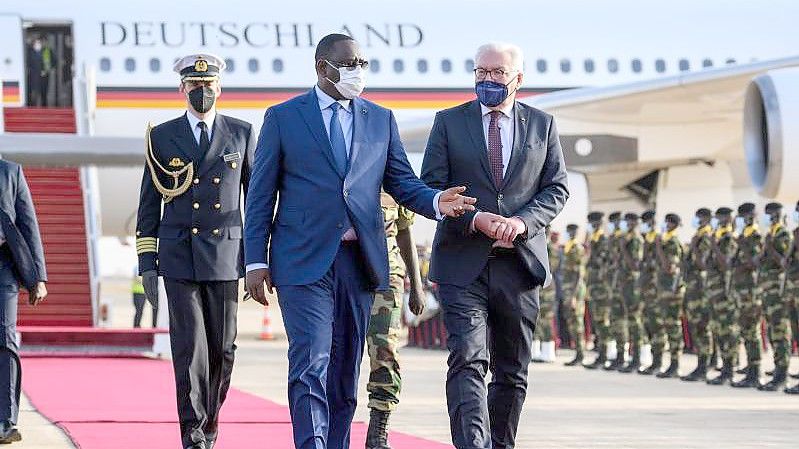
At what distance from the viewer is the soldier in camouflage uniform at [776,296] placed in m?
10.8

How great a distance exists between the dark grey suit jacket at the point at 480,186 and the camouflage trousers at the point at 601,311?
756 cm

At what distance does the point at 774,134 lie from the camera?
12836 mm

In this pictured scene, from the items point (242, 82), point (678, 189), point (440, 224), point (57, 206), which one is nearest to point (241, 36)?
point (242, 82)

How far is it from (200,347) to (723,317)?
6251 millimetres

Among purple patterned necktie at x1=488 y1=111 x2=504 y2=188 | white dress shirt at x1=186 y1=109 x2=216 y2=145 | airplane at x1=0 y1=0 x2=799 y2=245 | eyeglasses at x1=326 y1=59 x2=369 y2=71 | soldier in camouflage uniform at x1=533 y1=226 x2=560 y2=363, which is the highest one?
airplane at x1=0 y1=0 x2=799 y2=245

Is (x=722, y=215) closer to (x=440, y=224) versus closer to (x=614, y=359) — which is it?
(x=614, y=359)

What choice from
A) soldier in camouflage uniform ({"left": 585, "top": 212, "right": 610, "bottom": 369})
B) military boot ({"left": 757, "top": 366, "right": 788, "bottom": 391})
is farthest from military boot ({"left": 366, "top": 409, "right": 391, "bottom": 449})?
soldier in camouflage uniform ({"left": 585, "top": 212, "right": 610, "bottom": 369})

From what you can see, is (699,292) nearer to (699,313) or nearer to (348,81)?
(699,313)

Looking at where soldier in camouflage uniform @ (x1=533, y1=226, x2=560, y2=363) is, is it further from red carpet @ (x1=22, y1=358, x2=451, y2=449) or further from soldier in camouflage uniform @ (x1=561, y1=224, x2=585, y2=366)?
red carpet @ (x1=22, y1=358, x2=451, y2=449)

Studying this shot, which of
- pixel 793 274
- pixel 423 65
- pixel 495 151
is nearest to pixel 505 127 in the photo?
pixel 495 151

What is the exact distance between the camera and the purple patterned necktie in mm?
5707

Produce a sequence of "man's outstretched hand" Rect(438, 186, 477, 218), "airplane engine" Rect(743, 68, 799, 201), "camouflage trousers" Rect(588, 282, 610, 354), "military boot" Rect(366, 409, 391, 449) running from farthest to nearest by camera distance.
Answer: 1. "camouflage trousers" Rect(588, 282, 610, 354)
2. "airplane engine" Rect(743, 68, 799, 201)
3. "military boot" Rect(366, 409, 391, 449)
4. "man's outstretched hand" Rect(438, 186, 477, 218)

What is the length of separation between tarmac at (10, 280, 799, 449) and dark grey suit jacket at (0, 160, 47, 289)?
0.74 m

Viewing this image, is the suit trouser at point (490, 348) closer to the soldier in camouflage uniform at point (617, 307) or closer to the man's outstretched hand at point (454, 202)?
the man's outstretched hand at point (454, 202)
